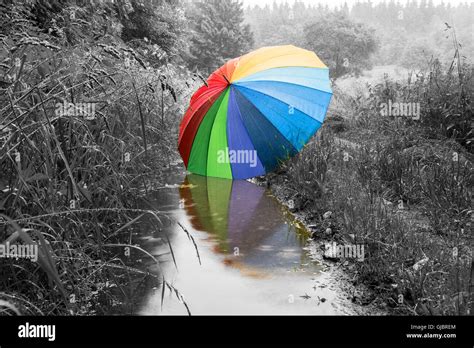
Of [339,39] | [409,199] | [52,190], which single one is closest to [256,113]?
[409,199]

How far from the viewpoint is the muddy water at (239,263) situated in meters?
3.90

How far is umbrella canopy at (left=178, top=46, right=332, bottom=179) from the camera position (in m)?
7.66

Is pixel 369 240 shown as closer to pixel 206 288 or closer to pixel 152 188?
pixel 206 288

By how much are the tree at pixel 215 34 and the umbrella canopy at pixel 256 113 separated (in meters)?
36.4

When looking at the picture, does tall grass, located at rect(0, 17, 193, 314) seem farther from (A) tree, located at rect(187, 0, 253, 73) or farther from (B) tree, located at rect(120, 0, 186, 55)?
(A) tree, located at rect(187, 0, 253, 73)

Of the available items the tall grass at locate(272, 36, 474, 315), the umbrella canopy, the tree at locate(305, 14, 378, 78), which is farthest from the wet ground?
the tree at locate(305, 14, 378, 78)

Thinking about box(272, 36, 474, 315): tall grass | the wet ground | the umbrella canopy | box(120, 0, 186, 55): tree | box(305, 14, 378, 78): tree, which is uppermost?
box(305, 14, 378, 78): tree

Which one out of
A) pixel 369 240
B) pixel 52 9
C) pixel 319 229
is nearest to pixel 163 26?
pixel 52 9

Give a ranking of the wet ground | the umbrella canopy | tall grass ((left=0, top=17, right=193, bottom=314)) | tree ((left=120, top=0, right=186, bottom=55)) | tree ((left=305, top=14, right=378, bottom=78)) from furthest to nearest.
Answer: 1. tree ((left=305, top=14, right=378, bottom=78))
2. tree ((left=120, top=0, right=186, bottom=55))
3. the umbrella canopy
4. the wet ground
5. tall grass ((left=0, top=17, right=193, bottom=314))

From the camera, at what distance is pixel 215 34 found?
46.3 m

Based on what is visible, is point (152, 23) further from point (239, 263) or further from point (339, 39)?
point (339, 39)

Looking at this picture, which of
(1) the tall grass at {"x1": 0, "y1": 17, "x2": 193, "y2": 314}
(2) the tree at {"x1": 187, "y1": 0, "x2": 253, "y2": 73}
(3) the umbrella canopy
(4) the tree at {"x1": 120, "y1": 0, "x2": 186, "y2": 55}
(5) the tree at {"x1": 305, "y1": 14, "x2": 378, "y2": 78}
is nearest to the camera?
(1) the tall grass at {"x1": 0, "y1": 17, "x2": 193, "y2": 314}

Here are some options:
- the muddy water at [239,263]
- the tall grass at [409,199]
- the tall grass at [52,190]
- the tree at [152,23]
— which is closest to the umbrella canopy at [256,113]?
the tall grass at [409,199]

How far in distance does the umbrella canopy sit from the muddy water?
29.3 inches
